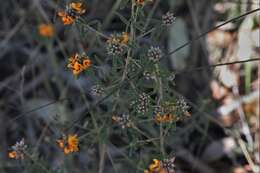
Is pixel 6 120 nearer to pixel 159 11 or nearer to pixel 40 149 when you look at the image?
pixel 40 149

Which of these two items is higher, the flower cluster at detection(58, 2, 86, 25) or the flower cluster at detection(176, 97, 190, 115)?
the flower cluster at detection(58, 2, 86, 25)

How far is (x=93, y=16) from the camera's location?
2979 mm

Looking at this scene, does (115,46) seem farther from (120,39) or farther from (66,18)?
(66,18)

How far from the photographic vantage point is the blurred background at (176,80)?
8.66 ft

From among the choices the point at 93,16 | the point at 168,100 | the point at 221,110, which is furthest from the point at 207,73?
the point at 168,100

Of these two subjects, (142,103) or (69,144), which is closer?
(142,103)

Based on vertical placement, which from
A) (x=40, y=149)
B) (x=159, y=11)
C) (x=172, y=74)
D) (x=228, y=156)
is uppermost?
(x=159, y=11)

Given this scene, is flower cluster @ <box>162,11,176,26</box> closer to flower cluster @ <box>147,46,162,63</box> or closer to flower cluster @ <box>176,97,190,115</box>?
flower cluster @ <box>147,46,162,63</box>

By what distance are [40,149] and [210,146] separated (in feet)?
3.07

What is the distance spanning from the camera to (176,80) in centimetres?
292

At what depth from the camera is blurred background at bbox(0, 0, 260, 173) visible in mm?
2641

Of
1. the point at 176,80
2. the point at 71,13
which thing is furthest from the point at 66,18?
the point at 176,80

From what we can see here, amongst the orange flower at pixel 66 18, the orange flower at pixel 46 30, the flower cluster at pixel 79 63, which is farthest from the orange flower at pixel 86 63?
the orange flower at pixel 46 30

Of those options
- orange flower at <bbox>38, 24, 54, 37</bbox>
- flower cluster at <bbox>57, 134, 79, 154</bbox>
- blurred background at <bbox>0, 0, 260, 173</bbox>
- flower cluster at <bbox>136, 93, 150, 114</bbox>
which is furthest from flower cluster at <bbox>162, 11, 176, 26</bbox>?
orange flower at <bbox>38, 24, 54, 37</bbox>
